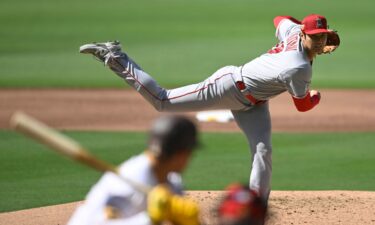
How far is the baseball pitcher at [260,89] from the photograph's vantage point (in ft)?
25.1

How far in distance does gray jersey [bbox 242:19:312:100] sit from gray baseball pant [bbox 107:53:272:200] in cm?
13

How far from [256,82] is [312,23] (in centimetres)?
68

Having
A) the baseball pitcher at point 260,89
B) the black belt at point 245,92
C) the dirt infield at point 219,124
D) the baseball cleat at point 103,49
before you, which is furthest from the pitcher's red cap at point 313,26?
the dirt infield at point 219,124

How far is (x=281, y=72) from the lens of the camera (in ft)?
→ 25.0

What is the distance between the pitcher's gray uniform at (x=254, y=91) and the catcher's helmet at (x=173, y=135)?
358cm

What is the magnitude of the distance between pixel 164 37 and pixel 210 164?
13.8 meters

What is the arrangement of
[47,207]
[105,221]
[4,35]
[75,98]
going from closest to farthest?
[105,221], [47,207], [75,98], [4,35]

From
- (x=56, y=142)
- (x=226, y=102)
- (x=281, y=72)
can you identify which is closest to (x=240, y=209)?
(x=56, y=142)

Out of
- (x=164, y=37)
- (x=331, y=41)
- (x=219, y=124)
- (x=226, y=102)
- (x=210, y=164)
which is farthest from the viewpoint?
(x=164, y=37)

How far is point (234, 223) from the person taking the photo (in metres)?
3.72

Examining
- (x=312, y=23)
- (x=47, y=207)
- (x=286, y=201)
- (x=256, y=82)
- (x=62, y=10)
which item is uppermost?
(x=62, y=10)

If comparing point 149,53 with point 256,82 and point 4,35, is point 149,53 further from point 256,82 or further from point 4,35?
point 256,82

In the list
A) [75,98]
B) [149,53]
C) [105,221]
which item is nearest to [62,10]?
[149,53]

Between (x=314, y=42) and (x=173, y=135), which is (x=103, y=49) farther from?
(x=173, y=135)
